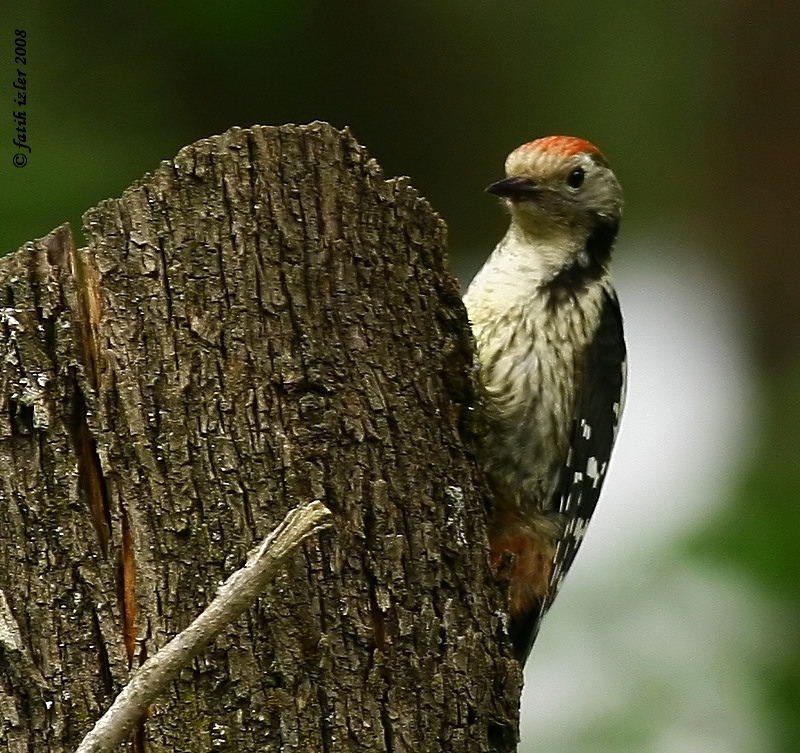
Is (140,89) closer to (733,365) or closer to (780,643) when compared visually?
(733,365)

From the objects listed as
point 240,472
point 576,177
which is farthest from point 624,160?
point 240,472

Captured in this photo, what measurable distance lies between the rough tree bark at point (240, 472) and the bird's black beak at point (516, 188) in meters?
1.02

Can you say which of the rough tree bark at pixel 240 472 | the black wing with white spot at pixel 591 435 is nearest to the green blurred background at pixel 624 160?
the black wing with white spot at pixel 591 435

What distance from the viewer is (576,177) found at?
142 inches

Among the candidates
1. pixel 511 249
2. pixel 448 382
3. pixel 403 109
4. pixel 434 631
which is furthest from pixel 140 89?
pixel 434 631

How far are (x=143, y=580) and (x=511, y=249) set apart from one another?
1.67 metres

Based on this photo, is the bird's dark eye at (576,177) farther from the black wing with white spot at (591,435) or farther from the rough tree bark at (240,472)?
the rough tree bark at (240,472)

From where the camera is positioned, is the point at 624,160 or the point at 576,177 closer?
the point at 576,177

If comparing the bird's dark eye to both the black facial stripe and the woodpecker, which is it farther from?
the black facial stripe

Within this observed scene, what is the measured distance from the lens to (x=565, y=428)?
130 inches

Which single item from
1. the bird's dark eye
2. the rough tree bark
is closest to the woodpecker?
the bird's dark eye

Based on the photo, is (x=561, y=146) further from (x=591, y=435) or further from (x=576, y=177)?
(x=591, y=435)

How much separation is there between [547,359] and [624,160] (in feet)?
8.07

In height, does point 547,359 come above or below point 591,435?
above
